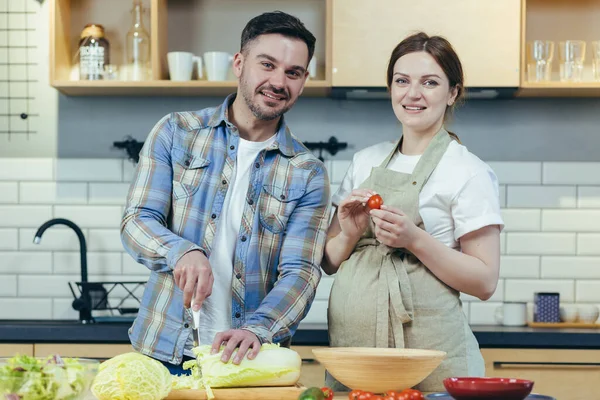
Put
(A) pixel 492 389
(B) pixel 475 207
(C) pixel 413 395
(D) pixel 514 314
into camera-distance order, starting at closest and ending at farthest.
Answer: (A) pixel 492 389
(C) pixel 413 395
(B) pixel 475 207
(D) pixel 514 314

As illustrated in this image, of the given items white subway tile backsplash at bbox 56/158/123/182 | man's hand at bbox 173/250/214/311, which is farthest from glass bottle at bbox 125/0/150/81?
man's hand at bbox 173/250/214/311

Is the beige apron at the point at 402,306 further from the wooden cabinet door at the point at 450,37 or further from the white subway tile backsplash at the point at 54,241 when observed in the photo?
the white subway tile backsplash at the point at 54,241

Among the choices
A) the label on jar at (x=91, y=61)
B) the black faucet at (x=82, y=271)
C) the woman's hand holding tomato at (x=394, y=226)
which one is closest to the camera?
the woman's hand holding tomato at (x=394, y=226)

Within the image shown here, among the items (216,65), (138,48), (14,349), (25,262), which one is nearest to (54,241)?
(25,262)

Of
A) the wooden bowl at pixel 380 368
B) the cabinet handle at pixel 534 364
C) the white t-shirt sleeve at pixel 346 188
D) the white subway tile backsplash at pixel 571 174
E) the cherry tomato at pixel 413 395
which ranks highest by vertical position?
the white subway tile backsplash at pixel 571 174

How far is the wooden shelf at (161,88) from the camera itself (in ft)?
12.5

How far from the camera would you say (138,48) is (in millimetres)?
3988

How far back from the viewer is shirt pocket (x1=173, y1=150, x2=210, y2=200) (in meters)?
2.40

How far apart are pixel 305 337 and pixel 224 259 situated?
1.22 m

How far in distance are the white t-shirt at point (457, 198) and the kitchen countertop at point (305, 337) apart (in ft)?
4.13

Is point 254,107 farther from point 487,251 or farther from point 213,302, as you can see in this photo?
point 487,251

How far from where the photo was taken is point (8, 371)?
157cm

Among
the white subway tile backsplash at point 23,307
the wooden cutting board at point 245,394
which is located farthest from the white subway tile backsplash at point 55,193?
the wooden cutting board at point 245,394

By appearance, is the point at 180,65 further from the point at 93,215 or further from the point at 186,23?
the point at 93,215
